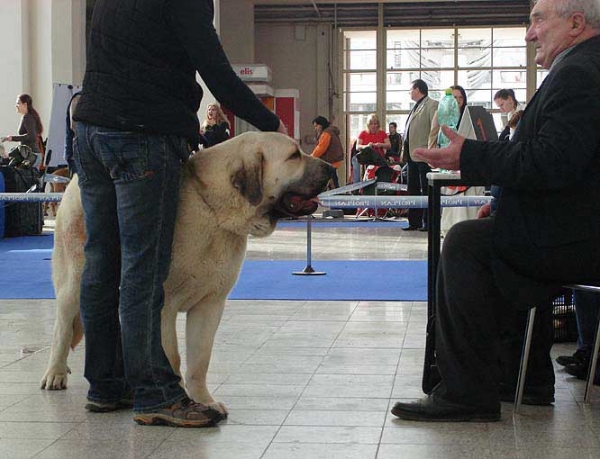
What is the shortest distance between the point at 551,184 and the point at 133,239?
1410 mm

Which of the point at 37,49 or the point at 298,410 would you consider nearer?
the point at 298,410

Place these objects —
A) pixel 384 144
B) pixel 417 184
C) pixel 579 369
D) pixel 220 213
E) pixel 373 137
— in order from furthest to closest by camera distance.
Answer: pixel 373 137
pixel 384 144
pixel 417 184
pixel 579 369
pixel 220 213

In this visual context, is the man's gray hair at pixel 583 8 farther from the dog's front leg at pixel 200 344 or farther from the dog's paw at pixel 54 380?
the dog's paw at pixel 54 380

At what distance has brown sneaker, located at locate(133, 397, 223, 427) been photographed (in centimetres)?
342

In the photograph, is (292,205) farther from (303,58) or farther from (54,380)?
(303,58)

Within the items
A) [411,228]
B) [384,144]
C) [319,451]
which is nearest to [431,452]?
[319,451]

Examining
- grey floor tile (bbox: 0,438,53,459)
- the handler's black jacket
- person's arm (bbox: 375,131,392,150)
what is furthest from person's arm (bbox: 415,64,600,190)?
person's arm (bbox: 375,131,392,150)

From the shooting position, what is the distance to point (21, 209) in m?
13.5

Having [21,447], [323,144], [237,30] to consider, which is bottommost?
[21,447]

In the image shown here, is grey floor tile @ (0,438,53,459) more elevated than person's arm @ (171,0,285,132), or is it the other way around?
person's arm @ (171,0,285,132)

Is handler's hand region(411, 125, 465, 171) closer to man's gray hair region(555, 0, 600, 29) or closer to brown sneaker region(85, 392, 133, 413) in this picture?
man's gray hair region(555, 0, 600, 29)

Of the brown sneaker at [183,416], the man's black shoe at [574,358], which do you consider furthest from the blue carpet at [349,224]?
the brown sneaker at [183,416]

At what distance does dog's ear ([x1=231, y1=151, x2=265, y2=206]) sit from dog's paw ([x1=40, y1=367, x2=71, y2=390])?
125 cm

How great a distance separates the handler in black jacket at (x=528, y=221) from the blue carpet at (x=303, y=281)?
3385mm
